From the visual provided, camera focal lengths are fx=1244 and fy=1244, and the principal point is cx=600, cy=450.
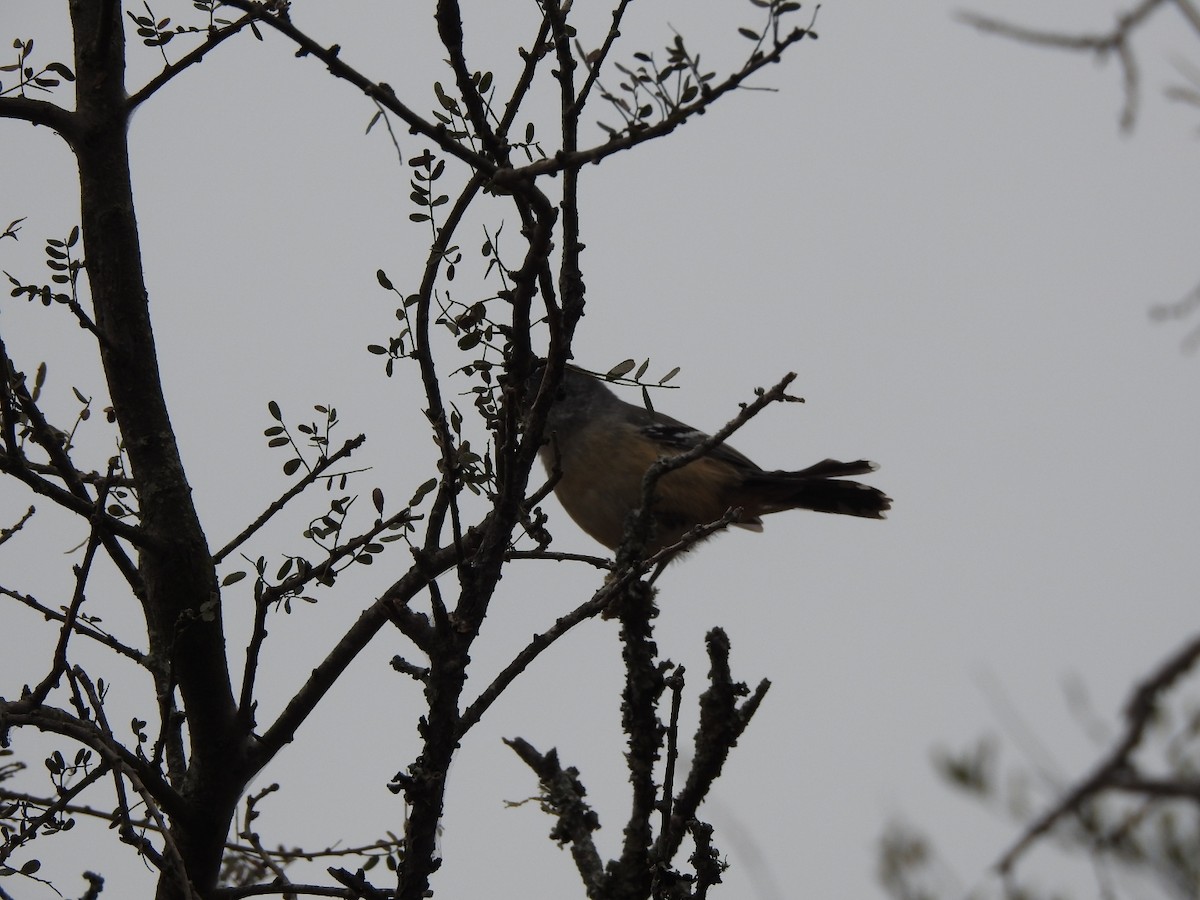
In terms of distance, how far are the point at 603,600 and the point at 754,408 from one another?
580 millimetres

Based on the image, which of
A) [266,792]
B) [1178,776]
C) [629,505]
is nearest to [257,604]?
[266,792]

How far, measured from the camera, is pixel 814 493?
23.5 feet

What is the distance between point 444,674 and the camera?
117 inches

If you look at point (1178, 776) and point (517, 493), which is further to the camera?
point (517, 493)

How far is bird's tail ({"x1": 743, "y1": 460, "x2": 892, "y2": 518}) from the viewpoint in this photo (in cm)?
697

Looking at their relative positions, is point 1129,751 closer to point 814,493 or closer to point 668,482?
point 668,482

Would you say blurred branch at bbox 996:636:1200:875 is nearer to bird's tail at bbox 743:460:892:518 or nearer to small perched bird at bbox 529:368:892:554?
small perched bird at bbox 529:368:892:554

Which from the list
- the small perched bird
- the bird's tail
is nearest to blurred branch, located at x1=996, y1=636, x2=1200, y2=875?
the small perched bird

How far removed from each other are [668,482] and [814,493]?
933 mm

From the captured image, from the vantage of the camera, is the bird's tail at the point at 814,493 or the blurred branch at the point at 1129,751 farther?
the bird's tail at the point at 814,493

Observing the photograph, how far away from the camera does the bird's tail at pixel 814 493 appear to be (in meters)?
6.97

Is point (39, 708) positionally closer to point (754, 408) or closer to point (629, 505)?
point (754, 408)

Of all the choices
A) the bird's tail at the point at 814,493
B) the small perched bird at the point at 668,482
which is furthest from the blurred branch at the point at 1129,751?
the bird's tail at the point at 814,493

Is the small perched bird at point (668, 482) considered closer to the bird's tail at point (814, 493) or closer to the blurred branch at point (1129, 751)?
the bird's tail at point (814, 493)
